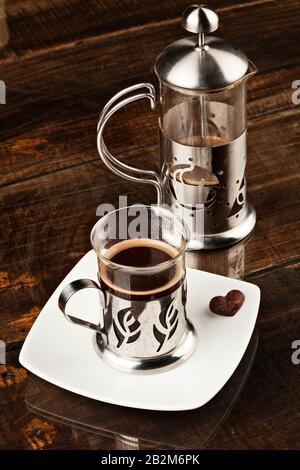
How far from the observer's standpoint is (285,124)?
66.1 inches

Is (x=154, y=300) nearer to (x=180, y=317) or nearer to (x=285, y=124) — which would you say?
(x=180, y=317)

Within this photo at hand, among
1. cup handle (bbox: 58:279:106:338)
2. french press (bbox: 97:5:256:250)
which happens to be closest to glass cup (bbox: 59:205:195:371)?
cup handle (bbox: 58:279:106:338)

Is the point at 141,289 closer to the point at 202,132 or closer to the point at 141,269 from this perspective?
the point at 141,269

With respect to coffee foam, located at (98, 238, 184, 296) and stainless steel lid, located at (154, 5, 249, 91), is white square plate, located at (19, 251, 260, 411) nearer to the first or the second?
coffee foam, located at (98, 238, 184, 296)

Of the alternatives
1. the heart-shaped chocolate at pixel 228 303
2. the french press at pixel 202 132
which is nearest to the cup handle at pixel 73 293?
the heart-shaped chocolate at pixel 228 303

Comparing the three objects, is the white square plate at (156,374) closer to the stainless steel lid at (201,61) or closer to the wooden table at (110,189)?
the wooden table at (110,189)

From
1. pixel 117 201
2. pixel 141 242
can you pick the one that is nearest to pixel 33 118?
pixel 117 201

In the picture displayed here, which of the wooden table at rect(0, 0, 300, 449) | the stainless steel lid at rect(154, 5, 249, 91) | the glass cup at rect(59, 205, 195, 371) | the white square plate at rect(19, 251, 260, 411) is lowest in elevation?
the wooden table at rect(0, 0, 300, 449)

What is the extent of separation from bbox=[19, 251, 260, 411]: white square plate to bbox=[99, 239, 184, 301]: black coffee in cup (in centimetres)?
10

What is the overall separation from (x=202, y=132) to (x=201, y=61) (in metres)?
0.15

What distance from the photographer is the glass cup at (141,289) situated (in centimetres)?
117

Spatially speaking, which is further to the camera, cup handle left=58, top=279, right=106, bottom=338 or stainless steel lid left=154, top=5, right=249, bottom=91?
stainless steel lid left=154, top=5, right=249, bottom=91

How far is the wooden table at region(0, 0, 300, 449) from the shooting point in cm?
117

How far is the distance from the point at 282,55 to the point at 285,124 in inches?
9.6
